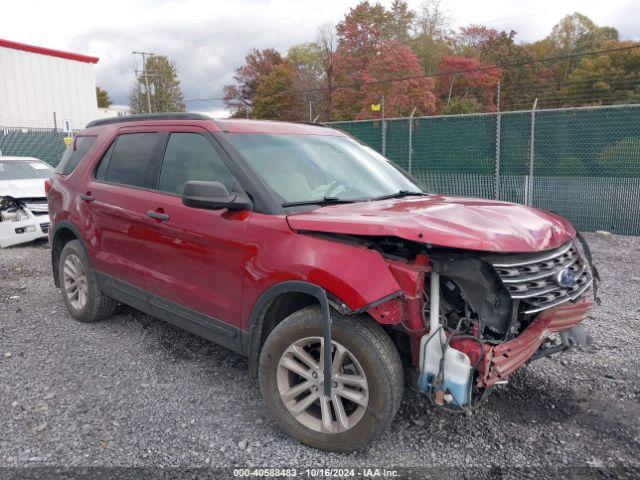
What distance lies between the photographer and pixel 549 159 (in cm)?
980

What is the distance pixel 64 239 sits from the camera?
5164 mm

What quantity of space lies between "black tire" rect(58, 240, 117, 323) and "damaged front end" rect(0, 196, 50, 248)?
13.4 ft

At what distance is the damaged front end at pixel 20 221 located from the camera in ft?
28.1

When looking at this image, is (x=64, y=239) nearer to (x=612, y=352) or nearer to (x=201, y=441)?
(x=201, y=441)

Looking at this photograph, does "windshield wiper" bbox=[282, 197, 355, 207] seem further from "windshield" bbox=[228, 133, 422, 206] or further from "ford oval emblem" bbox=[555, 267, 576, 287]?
"ford oval emblem" bbox=[555, 267, 576, 287]

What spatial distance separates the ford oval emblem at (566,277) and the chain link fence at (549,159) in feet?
17.6

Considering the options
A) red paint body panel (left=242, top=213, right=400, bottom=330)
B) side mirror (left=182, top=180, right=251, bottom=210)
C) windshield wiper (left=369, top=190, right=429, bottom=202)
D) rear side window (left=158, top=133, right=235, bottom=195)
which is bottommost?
red paint body panel (left=242, top=213, right=400, bottom=330)

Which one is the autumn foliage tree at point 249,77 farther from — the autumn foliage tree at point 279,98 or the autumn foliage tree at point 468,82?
the autumn foliage tree at point 468,82

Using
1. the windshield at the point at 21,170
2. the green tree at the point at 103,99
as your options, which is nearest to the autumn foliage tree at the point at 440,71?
the windshield at the point at 21,170

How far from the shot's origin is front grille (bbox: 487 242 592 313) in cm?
264

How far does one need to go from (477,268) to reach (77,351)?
3.34 m

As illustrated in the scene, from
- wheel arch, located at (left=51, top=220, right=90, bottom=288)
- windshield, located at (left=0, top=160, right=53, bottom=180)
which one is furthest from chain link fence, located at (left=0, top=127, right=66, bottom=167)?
wheel arch, located at (left=51, top=220, right=90, bottom=288)

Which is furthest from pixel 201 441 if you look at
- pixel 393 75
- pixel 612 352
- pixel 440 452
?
pixel 393 75

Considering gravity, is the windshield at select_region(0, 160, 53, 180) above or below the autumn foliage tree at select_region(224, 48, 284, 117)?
below
